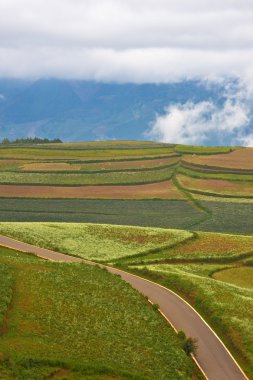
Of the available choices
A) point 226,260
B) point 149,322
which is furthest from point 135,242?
point 149,322

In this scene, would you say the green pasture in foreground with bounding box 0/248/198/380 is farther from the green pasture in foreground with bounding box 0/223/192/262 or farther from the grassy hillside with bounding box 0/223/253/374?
the green pasture in foreground with bounding box 0/223/192/262

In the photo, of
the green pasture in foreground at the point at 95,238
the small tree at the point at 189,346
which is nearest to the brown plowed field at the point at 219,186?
the green pasture in foreground at the point at 95,238

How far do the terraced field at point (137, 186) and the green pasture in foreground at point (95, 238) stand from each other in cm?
1782

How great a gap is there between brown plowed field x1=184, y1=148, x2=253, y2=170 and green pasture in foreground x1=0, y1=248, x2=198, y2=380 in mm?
122305

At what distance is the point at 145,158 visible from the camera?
191 meters

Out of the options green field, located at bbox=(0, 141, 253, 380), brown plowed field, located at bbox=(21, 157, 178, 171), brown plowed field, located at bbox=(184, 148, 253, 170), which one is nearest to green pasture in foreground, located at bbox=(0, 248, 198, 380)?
green field, located at bbox=(0, 141, 253, 380)

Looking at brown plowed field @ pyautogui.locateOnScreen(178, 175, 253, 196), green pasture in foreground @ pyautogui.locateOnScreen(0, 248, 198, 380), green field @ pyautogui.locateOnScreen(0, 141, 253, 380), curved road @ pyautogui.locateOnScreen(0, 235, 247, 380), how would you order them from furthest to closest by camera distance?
brown plowed field @ pyautogui.locateOnScreen(178, 175, 253, 196), curved road @ pyautogui.locateOnScreen(0, 235, 247, 380), green field @ pyautogui.locateOnScreen(0, 141, 253, 380), green pasture in foreground @ pyautogui.locateOnScreen(0, 248, 198, 380)

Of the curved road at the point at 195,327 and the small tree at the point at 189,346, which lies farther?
the small tree at the point at 189,346

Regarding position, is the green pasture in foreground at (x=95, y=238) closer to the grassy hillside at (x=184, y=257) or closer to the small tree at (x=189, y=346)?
the grassy hillside at (x=184, y=257)

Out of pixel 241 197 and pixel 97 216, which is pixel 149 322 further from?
pixel 241 197

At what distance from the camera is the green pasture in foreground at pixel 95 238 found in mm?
79875

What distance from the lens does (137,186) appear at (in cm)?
15088

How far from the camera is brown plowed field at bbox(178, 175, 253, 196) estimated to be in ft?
488

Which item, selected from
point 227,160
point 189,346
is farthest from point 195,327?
point 227,160
